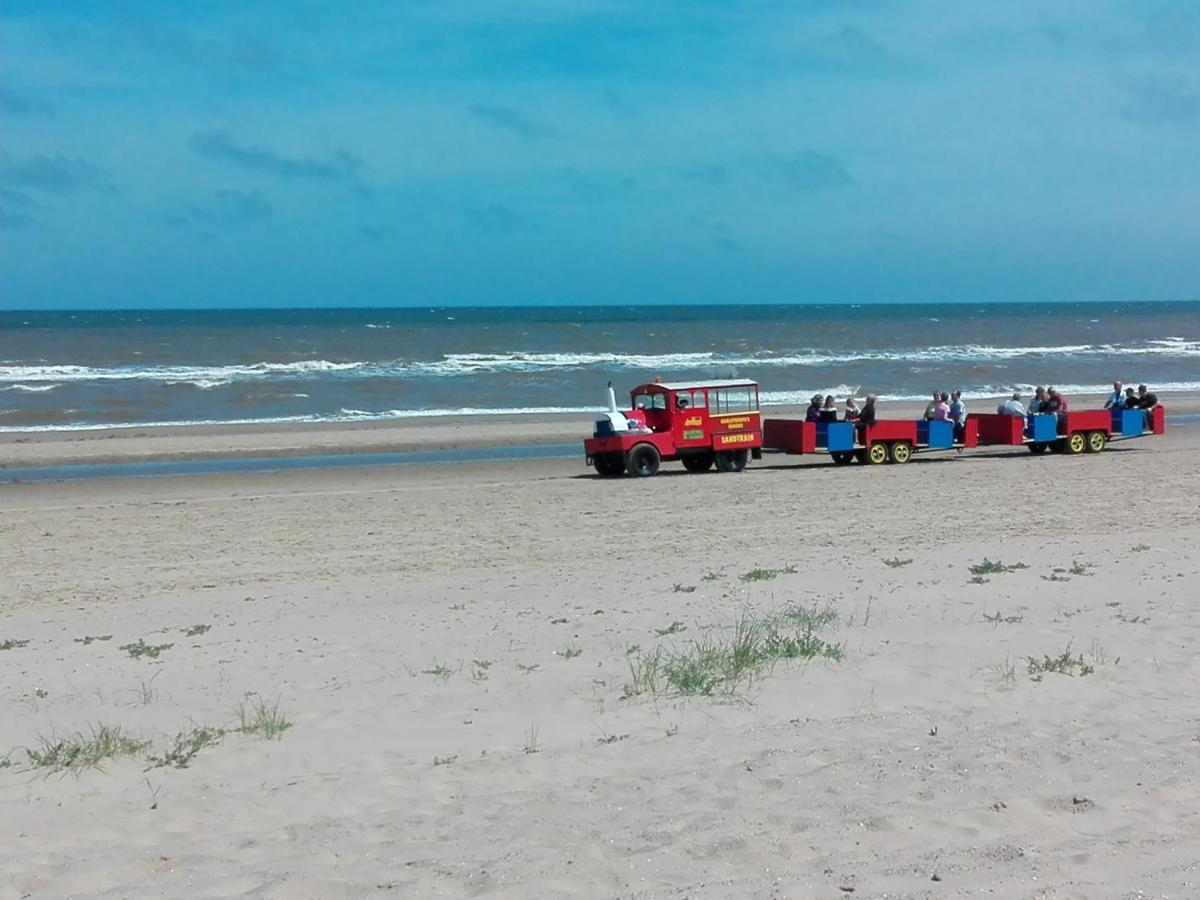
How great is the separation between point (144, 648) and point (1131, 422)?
2232 cm

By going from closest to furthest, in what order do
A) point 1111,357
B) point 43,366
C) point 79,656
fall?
point 79,656
point 43,366
point 1111,357

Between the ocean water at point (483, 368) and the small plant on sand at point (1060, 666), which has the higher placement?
the ocean water at point (483, 368)

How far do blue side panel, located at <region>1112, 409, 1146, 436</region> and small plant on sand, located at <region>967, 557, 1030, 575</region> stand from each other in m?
16.1

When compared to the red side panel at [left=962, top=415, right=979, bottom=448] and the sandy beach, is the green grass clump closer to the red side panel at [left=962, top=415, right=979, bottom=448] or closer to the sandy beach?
the sandy beach

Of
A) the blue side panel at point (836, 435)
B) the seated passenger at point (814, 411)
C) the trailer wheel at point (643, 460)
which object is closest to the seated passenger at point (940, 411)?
the blue side panel at point (836, 435)

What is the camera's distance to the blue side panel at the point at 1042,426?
2570cm

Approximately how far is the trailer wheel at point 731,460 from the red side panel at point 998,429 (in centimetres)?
479

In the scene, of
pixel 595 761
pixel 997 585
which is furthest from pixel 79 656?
pixel 997 585

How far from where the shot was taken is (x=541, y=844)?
217 inches

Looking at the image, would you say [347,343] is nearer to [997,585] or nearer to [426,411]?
[426,411]

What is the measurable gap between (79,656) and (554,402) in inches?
1320

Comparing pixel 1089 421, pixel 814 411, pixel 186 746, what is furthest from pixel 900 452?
pixel 186 746

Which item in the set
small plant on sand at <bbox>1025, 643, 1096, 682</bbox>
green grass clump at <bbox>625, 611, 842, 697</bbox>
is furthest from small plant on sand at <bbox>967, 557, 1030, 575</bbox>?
small plant on sand at <bbox>1025, 643, 1096, 682</bbox>

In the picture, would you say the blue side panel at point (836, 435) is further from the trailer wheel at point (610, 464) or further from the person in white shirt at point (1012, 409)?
the trailer wheel at point (610, 464)
